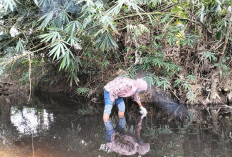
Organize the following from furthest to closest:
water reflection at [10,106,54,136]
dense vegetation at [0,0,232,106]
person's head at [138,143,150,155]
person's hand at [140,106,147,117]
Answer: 1. dense vegetation at [0,0,232,106]
2. person's hand at [140,106,147,117]
3. water reflection at [10,106,54,136]
4. person's head at [138,143,150,155]

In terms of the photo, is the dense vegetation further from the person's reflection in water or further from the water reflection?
the person's reflection in water

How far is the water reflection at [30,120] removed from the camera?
421 centimetres

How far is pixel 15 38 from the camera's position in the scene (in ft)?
21.5

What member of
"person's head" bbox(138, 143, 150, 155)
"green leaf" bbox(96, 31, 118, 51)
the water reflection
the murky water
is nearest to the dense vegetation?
"green leaf" bbox(96, 31, 118, 51)

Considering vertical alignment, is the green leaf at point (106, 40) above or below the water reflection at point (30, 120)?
above

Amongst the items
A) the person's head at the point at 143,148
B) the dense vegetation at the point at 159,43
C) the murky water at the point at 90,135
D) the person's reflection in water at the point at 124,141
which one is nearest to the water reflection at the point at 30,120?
the murky water at the point at 90,135

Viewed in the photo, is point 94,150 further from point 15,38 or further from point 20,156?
point 15,38

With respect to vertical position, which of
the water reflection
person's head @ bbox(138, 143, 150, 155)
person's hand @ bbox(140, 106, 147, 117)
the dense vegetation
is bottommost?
the water reflection

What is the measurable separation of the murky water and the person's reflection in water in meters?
0.08

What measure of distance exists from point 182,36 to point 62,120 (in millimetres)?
3197

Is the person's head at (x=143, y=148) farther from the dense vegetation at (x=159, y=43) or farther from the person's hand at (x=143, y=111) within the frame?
the dense vegetation at (x=159, y=43)

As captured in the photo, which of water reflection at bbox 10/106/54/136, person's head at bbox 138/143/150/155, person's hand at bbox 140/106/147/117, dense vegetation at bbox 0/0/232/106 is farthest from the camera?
dense vegetation at bbox 0/0/232/106

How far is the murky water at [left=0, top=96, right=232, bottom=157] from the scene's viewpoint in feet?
10.1

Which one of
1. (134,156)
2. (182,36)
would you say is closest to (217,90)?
(182,36)
